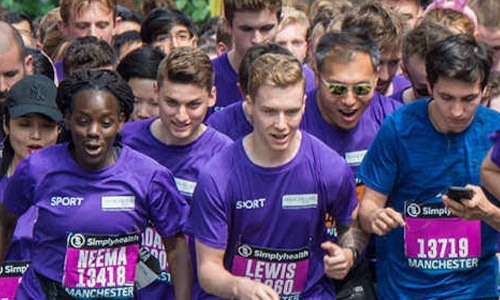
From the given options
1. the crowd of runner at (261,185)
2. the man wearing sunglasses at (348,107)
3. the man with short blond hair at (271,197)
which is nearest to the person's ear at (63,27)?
the crowd of runner at (261,185)

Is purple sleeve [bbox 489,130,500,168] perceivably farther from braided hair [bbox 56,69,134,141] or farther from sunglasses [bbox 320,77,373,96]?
braided hair [bbox 56,69,134,141]

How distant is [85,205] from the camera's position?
6195 mm

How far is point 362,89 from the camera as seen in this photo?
6.87m

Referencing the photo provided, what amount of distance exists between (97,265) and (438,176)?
1.91 m

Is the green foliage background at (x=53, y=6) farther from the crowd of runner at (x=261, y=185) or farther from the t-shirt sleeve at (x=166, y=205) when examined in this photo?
the t-shirt sleeve at (x=166, y=205)

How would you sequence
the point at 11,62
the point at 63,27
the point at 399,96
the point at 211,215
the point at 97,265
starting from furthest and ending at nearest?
1. the point at 63,27
2. the point at 11,62
3. the point at 399,96
4. the point at 97,265
5. the point at 211,215

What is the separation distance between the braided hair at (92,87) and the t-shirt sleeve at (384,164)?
1.38 meters

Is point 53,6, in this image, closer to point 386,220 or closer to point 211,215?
point 211,215

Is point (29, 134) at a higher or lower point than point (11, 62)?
lower

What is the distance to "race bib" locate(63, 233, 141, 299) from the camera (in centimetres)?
614

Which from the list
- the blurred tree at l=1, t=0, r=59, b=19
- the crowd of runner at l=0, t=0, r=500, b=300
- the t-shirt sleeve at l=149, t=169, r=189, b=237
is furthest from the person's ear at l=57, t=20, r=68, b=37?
the blurred tree at l=1, t=0, r=59, b=19

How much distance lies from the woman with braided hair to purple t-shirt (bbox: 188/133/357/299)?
0.30 meters

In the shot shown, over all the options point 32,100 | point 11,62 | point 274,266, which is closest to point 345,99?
point 274,266

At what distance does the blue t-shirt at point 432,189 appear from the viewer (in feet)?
21.1
